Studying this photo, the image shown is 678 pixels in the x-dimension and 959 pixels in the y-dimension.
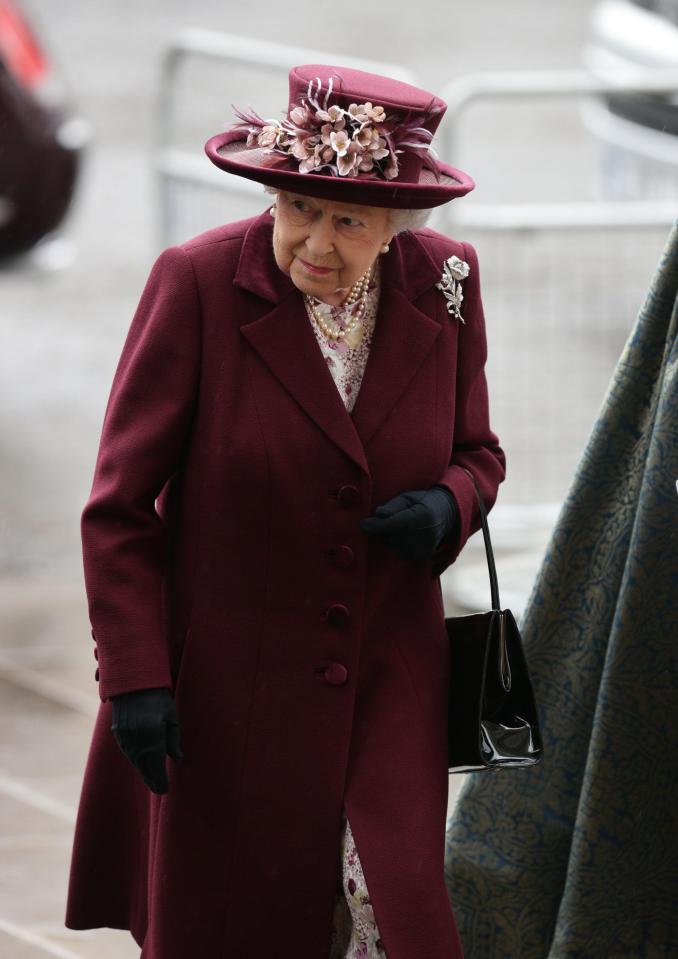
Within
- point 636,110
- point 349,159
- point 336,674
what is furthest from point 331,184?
point 636,110

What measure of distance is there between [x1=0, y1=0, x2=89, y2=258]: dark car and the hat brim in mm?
4776

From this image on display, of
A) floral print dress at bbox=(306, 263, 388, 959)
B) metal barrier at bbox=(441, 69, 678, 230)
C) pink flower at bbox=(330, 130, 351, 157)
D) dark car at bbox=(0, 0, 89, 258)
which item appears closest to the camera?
pink flower at bbox=(330, 130, 351, 157)

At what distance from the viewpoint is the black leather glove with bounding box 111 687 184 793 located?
90.2 inches

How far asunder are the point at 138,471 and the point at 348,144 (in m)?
0.53

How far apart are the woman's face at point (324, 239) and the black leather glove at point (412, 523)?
317mm

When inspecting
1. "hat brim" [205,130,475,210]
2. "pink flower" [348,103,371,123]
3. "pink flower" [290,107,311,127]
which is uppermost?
"pink flower" [348,103,371,123]

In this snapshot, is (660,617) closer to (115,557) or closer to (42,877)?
(115,557)

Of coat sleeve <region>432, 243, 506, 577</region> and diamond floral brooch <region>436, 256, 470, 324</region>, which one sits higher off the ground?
diamond floral brooch <region>436, 256, 470, 324</region>

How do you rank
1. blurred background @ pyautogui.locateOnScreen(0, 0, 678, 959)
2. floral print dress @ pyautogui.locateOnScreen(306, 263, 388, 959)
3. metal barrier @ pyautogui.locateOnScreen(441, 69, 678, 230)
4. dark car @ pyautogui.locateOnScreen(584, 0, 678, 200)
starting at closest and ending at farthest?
floral print dress @ pyautogui.locateOnScreen(306, 263, 388, 959) → blurred background @ pyautogui.locateOnScreen(0, 0, 678, 959) → metal barrier @ pyautogui.locateOnScreen(441, 69, 678, 230) → dark car @ pyautogui.locateOnScreen(584, 0, 678, 200)

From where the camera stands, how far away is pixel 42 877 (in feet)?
11.8

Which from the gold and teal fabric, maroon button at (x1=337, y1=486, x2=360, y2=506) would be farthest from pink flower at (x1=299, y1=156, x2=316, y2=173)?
the gold and teal fabric

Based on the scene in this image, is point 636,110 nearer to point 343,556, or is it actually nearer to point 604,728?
point 604,728

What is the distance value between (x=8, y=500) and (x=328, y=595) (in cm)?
356

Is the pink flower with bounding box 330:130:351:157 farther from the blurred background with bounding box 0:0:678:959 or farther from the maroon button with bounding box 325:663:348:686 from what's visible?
the blurred background with bounding box 0:0:678:959
